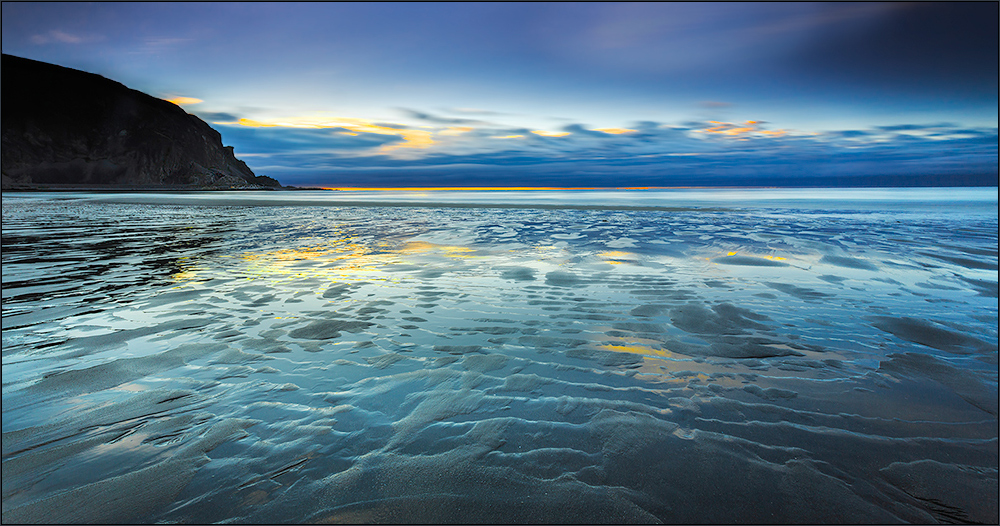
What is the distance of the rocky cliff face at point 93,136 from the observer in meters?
155

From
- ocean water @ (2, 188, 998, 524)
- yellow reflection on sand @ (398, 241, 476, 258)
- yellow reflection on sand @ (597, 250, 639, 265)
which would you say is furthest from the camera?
yellow reflection on sand @ (398, 241, 476, 258)

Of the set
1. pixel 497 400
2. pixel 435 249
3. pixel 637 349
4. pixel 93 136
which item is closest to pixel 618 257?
pixel 435 249

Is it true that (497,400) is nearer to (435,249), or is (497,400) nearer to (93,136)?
(435,249)

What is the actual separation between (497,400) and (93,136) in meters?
236

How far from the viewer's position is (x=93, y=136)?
169 meters

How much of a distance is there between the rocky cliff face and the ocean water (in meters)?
199

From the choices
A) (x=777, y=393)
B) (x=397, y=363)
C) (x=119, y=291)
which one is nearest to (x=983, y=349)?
(x=777, y=393)

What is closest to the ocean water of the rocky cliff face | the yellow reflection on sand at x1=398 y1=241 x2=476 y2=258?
the yellow reflection on sand at x1=398 y1=241 x2=476 y2=258

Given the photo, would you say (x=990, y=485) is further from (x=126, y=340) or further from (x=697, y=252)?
(x=697, y=252)

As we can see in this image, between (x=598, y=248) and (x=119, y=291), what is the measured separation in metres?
10.8

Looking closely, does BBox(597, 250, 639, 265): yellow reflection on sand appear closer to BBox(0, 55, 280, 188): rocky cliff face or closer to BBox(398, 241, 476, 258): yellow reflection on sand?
BBox(398, 241, 476, 258): yellow reflection on sand

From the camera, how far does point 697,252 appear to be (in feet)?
39.1

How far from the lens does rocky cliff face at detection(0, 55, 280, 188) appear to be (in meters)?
155

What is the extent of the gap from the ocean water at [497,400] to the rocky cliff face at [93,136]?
653ft
